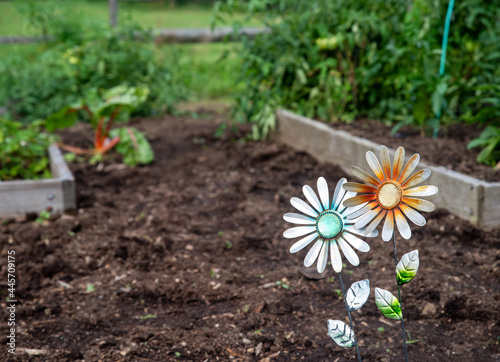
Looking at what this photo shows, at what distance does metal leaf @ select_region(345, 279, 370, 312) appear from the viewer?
4.36ft

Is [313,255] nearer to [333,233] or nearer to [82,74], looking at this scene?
[333,233]

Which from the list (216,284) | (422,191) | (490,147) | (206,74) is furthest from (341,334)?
(206,74)

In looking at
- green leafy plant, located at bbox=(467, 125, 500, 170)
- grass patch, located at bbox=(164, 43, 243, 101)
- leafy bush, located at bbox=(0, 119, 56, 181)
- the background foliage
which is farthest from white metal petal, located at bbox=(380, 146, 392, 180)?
grass patch, located at bbox=(164, 43, 243, 101)

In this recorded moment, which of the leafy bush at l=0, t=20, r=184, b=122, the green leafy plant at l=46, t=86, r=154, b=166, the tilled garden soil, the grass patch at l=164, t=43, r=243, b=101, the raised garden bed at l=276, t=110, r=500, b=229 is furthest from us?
the grass patch at l=164, t=43, r=243, b=101

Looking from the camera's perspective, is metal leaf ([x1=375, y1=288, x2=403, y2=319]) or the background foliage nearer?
metal leaf ([x1=375, y1=288, x2=403, y2=319])

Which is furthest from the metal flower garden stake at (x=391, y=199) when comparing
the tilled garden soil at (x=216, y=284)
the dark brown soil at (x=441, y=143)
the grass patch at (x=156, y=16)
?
the grass patch at (x=156, y=16)

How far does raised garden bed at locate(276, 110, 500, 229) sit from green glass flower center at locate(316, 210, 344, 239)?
1.67 metres

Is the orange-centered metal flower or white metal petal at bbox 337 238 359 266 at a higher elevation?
the orange-centered metal flower

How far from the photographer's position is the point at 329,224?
53.4 inches

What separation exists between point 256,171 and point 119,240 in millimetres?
1423

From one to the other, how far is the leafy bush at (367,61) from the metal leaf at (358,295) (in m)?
2.42

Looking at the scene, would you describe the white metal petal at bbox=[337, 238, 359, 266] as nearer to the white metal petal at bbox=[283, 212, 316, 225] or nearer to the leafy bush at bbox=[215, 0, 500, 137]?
the white metal petal at bbox=[283, 212, 316, 225]

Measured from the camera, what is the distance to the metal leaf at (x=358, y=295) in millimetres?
1330

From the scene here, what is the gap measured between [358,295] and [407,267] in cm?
14
